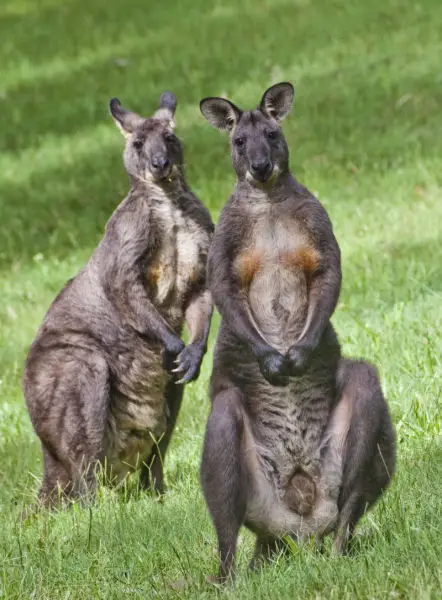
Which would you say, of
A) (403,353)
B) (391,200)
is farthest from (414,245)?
(403,353)

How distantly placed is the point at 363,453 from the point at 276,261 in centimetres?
84

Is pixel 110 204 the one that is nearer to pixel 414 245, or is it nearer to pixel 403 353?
pixel 414 245

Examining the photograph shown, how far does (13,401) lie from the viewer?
9180 mm

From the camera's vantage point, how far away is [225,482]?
4.67 m

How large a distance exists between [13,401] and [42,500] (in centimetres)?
239

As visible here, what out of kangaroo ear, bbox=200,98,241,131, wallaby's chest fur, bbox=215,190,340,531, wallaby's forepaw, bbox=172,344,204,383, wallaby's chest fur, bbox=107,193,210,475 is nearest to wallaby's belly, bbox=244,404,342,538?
wallaby's chest fur, bbox=215,190,340,531

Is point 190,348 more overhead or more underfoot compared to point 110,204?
more underfoot

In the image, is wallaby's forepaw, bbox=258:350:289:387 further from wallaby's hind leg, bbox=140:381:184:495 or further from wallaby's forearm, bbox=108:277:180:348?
wallaby's hind leg, bbox=140:381:184:495

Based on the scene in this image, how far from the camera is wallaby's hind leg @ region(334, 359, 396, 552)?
4762 mm

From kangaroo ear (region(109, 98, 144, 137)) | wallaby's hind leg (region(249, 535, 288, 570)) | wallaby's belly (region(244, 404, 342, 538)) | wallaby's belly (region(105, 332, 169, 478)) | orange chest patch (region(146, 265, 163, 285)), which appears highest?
kangaroo ear (region(109, 98, 144, 137))

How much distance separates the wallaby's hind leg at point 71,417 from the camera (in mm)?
6969

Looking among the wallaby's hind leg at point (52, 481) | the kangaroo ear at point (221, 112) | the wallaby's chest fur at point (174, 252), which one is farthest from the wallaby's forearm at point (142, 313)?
the kangaroo ear at point (221, 112)

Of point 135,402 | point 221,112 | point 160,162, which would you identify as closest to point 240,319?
point 221,112

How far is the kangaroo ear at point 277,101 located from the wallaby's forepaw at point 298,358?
1095 millimetres
